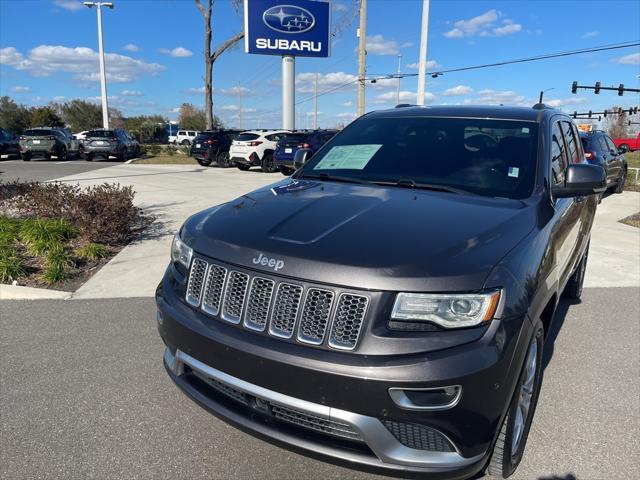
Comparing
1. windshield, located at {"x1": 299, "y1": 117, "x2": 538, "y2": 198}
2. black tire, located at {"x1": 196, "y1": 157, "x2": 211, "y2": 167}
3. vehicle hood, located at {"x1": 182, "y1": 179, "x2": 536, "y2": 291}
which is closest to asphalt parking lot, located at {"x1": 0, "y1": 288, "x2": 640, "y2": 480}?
vehicle hood, located at {"x1": 182, "y1": 179, "x2": 536, "y2": 291}

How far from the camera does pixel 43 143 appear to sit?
2255 cm

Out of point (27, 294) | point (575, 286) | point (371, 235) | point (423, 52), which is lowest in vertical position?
point (27, 294)

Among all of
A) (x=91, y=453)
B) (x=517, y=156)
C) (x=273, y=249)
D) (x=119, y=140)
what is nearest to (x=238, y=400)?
(x=273, y=249)

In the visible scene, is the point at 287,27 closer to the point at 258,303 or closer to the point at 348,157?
the point at 348,157

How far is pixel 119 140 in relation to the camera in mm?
23406

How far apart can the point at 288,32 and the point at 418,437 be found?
2515 cm

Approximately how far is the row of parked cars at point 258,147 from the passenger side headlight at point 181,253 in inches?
470

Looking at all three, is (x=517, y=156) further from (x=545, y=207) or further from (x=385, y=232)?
(x=385, y=232)

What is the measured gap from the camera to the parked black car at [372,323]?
6.24ft

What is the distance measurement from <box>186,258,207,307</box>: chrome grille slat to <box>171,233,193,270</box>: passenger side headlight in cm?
9

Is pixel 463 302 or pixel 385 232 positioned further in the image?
pixel 385 232

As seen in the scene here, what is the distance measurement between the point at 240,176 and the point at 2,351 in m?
13.5

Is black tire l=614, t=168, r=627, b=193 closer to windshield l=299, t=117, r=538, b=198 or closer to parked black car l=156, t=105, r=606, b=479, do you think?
windshield l=299, t=117, r=538, b=198

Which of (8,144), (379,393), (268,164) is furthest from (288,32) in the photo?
(379,393)
